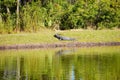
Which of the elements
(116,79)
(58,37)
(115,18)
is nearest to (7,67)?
(116,79)

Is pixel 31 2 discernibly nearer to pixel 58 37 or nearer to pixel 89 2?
pixel 89 2

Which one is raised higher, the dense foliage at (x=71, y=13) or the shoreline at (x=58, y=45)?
the dense foliage at (x=71, y=13)

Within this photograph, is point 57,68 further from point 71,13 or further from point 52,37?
point 71,13

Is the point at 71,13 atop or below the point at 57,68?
atop

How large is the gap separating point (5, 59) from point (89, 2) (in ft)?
75.9

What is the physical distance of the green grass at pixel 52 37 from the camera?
39406mm

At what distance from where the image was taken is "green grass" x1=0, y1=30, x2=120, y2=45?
1551 inches

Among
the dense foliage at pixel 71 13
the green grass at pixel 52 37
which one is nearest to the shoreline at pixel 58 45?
the green grass at pixel 52 37

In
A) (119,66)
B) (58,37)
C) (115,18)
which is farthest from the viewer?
(115,18)

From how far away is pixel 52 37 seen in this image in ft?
133

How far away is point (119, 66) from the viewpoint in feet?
75.0

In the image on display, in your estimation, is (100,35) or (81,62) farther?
(100,35)

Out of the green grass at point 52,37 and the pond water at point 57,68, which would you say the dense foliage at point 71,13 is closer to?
the green grass at point 52,37

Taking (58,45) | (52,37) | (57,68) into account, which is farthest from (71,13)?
(57,68)
